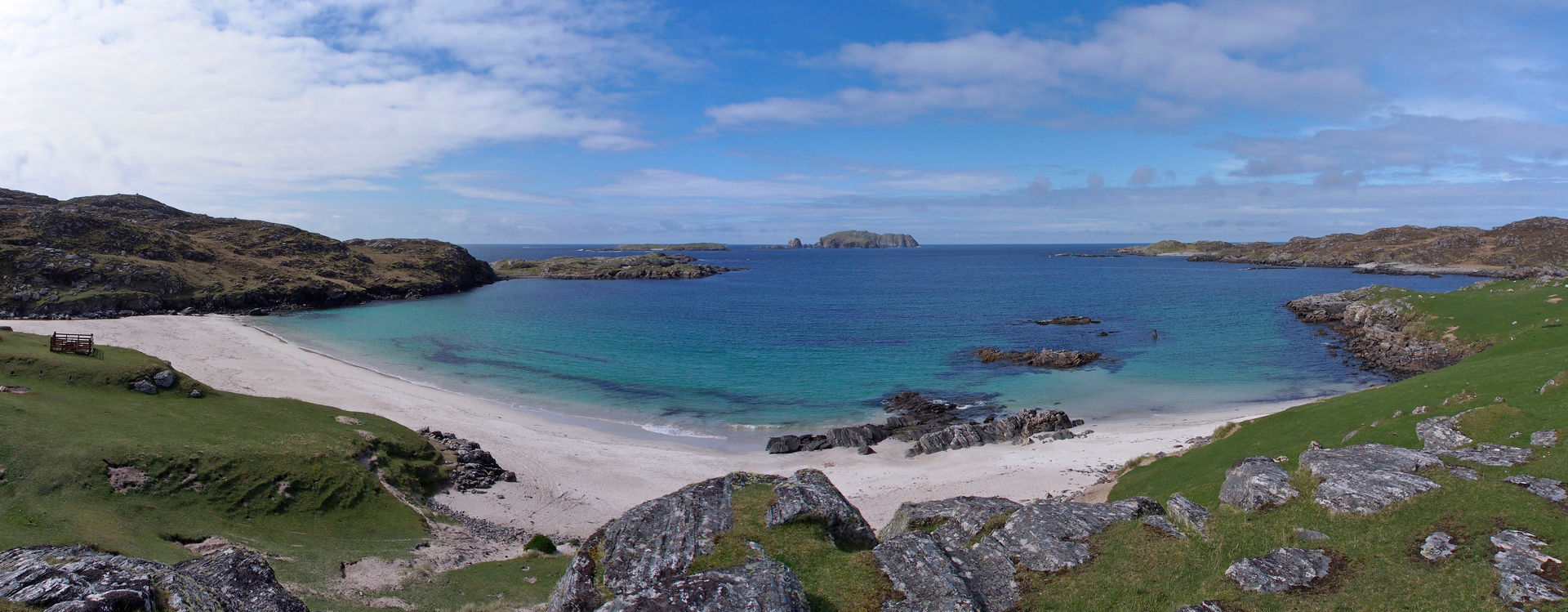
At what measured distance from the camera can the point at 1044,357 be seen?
65188 mm

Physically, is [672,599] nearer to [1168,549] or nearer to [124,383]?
[1168,549]

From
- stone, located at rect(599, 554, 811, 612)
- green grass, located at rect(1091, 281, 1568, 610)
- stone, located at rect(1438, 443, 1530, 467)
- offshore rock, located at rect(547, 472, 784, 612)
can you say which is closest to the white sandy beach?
green grass, located at rect(1091, 281, 1568, 610)

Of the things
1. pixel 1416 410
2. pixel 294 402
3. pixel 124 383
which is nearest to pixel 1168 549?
pixel 1416 410

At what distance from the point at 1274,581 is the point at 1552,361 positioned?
28.4m

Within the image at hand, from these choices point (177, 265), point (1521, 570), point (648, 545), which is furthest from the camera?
point (177, 265)

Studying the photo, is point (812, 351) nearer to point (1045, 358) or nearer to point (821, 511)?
point (1045, 358)

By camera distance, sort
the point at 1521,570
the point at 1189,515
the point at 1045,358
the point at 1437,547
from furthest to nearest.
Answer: the point at 1045,358, the point at 1189,515, the point at 1437,547, the point at 1521,570

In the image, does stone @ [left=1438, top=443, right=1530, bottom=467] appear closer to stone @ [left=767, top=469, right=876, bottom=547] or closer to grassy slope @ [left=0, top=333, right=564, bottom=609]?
stone @ [left=767, top=469, right=876, bottom=547]

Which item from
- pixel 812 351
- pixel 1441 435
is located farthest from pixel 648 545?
pixel 812 351

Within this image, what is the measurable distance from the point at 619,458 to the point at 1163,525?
3048 cm

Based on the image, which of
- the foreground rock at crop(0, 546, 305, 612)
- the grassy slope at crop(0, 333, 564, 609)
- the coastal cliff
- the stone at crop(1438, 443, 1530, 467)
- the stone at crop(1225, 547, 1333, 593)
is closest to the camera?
the foreground rock at crop(0, 546, 305, 612)

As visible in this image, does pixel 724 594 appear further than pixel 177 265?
No

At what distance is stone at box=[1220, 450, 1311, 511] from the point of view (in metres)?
16.7

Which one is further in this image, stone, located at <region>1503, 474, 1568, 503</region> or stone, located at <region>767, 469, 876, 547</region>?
stone, located at <region>767, 469, 876, 547</region>
